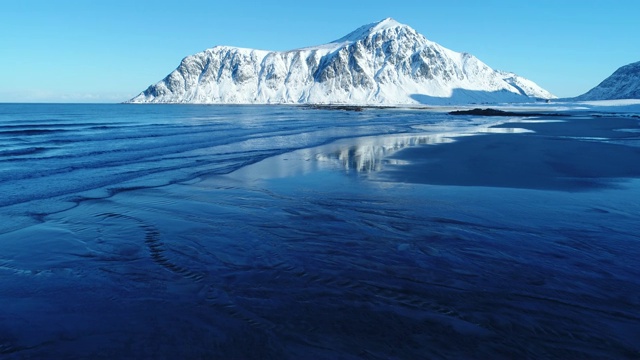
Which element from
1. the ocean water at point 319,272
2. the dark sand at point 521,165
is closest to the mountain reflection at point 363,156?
the dark sand at point 521,165

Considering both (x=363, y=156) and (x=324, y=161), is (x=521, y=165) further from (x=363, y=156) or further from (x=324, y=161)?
(x=324, y=161)

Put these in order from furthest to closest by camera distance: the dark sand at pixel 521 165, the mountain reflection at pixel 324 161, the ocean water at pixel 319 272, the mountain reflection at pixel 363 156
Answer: the mountain reflection at pixel 363 156
the mountain reflection at pixel 324 161
the dark sand at pixel 521 165
the ocean water at pixel 319 272

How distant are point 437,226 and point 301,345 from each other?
18.6 ft

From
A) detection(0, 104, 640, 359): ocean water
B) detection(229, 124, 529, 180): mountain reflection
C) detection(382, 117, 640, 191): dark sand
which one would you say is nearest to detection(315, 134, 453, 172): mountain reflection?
detection(229, 124, 529, 180): mountain reflection

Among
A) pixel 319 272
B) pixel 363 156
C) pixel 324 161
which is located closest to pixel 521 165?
pixel 363 156

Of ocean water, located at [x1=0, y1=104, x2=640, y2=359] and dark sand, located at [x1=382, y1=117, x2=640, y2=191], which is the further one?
dark sand, located at [x1=382, y1=117, x2=640, y2=191]

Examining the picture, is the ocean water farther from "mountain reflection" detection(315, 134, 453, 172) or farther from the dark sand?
"mountain reflection" detection(315, 134, 453, 172)

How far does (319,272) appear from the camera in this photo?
6949mm

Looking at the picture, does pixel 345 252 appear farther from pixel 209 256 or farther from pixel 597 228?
pixel 597 228

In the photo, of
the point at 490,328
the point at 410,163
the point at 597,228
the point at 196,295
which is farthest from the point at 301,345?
the point at 410,163

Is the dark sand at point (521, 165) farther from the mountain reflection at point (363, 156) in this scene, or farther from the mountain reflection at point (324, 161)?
the mountain reflection at point (324, 161)

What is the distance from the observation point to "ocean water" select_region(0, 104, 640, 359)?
16.4 feet

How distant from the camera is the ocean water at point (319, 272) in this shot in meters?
5.00

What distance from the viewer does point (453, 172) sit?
1722cm
